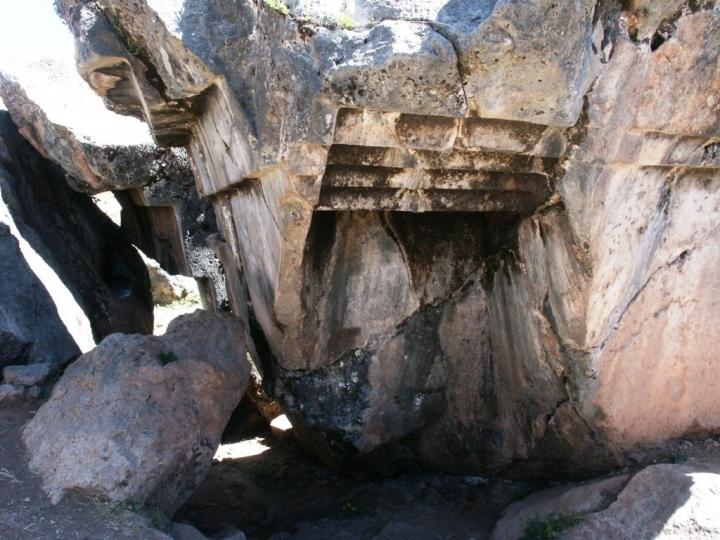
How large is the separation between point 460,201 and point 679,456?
202cm

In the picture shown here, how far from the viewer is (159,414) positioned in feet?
11.1

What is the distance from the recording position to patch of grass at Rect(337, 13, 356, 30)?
107 inches

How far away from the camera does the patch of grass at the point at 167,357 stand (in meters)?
3.65

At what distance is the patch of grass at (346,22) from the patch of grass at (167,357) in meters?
2.05

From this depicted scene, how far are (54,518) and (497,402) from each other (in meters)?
2.90

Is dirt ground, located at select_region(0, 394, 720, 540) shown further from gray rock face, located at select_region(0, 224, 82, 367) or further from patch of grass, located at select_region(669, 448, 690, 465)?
gray rock face, located at select_region(0, 224, 82, 367)

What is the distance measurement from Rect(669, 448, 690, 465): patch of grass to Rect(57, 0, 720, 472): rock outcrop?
134mm

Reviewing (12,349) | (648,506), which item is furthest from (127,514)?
(648,506)

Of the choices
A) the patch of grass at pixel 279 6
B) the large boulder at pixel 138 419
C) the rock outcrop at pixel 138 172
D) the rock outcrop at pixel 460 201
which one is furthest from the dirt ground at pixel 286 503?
the patch of grass at pixel 279 6

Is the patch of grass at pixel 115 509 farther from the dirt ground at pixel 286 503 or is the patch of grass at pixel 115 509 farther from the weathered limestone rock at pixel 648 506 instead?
the weathered limestone rock at pixel 648 506

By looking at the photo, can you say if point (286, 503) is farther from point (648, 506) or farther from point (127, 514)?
point (648, 506)

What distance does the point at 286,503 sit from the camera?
518 cm

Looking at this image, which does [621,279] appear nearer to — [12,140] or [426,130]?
[426,130]

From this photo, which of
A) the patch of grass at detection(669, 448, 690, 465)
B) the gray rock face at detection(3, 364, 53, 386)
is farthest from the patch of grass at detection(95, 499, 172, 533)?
the patch of grass at detection(669, 448, 690, 465)
